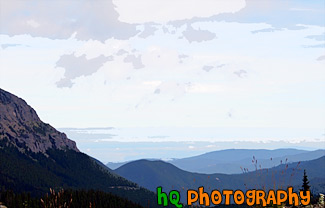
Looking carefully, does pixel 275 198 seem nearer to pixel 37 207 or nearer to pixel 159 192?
pixel 159 192

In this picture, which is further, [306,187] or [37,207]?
[37,207]

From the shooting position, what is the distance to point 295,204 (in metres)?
30.5

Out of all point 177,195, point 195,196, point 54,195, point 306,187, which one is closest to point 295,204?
point 306,187

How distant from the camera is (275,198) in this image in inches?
1115

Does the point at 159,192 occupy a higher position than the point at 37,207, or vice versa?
the point at 159,192

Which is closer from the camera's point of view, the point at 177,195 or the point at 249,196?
the point at 177,195

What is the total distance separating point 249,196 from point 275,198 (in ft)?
5.47

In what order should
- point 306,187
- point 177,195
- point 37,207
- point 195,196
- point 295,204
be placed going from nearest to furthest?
point 177,195 → point 195,196 → point 295,204 → point 306,187 → point 37,207

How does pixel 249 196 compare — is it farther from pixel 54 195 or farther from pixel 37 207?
pixel 37 207

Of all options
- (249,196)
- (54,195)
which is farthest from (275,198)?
(54,195)

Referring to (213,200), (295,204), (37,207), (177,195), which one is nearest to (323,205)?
(295,204)

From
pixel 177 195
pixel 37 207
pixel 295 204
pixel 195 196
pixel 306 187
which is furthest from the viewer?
pixel 37 207

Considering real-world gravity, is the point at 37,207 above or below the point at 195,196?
below

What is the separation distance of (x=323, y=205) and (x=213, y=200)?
692 cm
